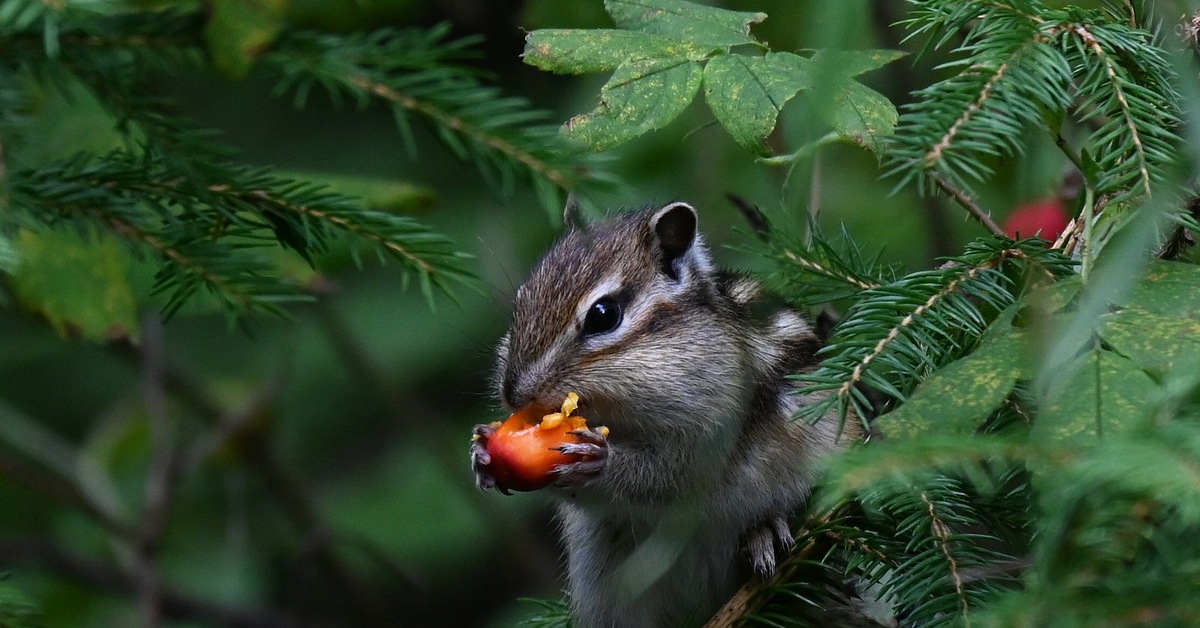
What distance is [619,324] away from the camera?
2.18 metres

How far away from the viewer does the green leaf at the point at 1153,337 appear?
1.13 m

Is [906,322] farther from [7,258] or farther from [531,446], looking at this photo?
[7,258]

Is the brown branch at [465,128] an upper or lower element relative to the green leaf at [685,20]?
lower

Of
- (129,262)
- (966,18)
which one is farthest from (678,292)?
(129,262)

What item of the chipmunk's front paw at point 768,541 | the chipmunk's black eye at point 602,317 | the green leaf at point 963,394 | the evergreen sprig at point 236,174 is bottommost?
the chipmunk's front paw at point 768,541

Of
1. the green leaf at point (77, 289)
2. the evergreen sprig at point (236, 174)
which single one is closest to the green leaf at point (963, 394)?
the evergreen sprig at point (236, 174)

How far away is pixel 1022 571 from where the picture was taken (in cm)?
123

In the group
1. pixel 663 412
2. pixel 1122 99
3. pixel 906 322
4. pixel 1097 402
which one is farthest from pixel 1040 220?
pixel 1097 402

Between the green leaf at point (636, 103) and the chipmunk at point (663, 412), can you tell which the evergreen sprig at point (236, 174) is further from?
the chipmunk at point (663, 412)

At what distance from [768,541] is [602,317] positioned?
49cm

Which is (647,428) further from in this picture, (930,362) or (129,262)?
(129,262)

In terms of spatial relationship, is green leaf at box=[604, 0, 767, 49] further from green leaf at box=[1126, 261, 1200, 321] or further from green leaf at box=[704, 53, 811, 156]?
green leaf at box=[1126, 261, 1200, 321]

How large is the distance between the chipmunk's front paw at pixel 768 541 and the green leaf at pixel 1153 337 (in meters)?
0.72

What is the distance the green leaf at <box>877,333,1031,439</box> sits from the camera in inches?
45.1
